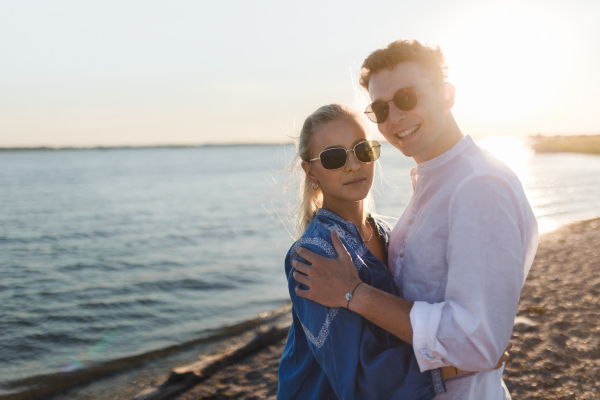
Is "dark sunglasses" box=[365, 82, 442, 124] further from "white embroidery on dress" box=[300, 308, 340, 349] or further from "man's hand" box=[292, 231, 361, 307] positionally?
"white embroidery on dress" box=[300, 308, 340, 349]

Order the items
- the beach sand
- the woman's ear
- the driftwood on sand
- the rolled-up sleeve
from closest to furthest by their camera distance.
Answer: the rolled-up sleeve < the woman's ear < the beach sand < the driftwood on sand

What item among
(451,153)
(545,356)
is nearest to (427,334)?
(451,153)

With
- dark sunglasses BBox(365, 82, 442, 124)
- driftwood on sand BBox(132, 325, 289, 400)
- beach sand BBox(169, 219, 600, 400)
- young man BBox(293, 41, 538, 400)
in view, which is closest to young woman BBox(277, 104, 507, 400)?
young man BBox(293, 41, 538, 400)

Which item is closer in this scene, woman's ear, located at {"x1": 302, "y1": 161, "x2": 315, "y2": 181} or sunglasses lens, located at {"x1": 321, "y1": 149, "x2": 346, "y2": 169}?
sunglasses lens, located at {"x1": 321, "y1": 149, "x2": 346, "y2": 169}

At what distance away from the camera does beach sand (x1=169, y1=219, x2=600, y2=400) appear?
16.4ft

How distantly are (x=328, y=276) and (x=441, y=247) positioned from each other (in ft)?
1.77

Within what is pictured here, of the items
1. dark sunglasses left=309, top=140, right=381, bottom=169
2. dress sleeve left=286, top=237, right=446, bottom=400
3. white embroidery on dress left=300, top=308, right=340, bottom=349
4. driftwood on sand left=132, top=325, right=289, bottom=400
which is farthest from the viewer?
driftwood on sand left=132, top=325, right=289, bottom=400

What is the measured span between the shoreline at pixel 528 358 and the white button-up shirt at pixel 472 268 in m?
4.02

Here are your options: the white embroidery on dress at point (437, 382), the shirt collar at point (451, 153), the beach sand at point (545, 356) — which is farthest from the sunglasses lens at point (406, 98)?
the beach sand at point (545, 356)

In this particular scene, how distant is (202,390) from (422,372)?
4.86 metres

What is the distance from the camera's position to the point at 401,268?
2.21m

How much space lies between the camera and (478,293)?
156 cm

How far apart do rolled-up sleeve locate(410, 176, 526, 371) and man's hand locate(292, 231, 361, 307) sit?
1.26 feet

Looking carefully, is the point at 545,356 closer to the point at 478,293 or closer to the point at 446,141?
the point at 446,141
